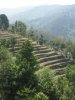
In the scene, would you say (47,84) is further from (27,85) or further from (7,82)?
(7,82)

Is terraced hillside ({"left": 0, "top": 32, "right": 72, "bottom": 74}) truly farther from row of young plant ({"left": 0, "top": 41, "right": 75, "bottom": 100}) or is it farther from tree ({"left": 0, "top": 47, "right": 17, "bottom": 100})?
tree ({"left": 0, "top": 47, "right": 17, "bottom": 100})

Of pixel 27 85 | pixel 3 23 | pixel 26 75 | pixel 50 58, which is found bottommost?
pixel 50 58

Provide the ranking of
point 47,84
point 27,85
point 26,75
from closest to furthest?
point 27,85 < point 47,84 < point 26,75

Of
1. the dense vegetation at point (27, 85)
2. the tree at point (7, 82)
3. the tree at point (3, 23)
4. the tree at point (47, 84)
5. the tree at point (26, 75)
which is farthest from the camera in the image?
the tree at point (3, 23)

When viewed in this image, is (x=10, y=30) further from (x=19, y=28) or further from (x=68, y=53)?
(x=68, y=53)

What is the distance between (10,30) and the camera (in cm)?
11844

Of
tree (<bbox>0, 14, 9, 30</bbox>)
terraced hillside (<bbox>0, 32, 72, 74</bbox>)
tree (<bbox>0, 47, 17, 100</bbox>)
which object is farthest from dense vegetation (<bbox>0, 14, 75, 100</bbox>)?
tree (<bbox>0, 14, 9, 30</bbox>)

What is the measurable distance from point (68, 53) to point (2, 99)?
58704mm

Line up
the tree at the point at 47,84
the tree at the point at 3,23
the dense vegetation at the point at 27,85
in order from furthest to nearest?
the tree at the point at 3,23 < the tree at the point at 47,84 < the dense vegetation at the point at 27,85

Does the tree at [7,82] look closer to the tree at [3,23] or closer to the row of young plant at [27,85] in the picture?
the row of young plant at [27,85]

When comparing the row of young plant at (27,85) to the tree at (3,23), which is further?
the tree at (3,23)

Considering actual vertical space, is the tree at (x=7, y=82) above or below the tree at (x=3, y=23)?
below

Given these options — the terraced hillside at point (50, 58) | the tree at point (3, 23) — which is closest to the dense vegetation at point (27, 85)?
the terraced hillside at point (50, 58)

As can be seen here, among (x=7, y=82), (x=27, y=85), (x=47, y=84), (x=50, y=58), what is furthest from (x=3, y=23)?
(x=27, y=85)
